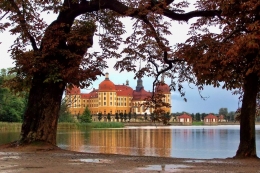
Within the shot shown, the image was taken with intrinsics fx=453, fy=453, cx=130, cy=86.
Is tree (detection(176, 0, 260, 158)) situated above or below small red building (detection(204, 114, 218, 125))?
above

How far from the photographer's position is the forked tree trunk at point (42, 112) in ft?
50.6

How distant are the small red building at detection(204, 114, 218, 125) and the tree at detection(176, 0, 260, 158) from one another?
12305 cm

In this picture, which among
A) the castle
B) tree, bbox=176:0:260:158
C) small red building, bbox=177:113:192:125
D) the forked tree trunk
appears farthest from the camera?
the castle

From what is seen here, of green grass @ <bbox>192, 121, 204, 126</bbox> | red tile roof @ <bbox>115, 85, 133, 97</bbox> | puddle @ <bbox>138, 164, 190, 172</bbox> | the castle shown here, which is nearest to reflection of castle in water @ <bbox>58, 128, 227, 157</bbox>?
puddle @ <bbox>138, 164, 190, 172</bbox>

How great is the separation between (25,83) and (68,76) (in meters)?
1.89

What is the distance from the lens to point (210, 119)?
13862 centimetres

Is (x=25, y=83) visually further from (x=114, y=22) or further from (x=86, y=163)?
(x=86, y=163)

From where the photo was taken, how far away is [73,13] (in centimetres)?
1612

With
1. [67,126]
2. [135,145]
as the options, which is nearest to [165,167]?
[135,145]

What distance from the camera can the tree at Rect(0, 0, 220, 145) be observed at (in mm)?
14820

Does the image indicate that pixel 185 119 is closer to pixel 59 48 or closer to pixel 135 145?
pixel 135 145

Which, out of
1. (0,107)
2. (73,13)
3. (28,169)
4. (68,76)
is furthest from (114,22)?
(0,107)

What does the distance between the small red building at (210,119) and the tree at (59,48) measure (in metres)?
122

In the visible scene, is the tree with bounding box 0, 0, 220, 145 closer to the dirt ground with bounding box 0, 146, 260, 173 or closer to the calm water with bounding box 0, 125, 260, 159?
the dirt ground with bounding box 0, 146, 260, 173
